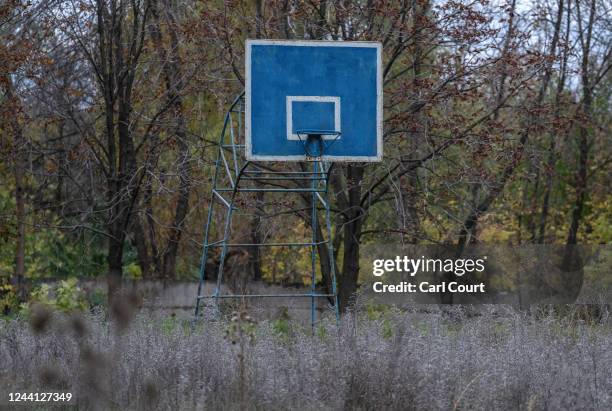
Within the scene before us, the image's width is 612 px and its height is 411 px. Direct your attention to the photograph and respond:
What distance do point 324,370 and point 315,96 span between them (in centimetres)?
548

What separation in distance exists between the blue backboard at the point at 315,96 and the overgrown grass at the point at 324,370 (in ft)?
13.0

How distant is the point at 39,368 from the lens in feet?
23.1

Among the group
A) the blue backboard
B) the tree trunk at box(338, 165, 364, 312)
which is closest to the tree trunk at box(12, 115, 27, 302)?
the blue backboard

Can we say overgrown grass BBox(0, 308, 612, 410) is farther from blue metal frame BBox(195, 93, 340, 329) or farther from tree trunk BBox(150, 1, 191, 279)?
tree trunk BBox(150, 1, 191, 279)

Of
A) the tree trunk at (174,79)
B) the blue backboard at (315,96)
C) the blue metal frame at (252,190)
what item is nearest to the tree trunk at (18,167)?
the tree trunk at (174,79)

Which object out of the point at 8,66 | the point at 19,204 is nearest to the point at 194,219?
the point at 19,204

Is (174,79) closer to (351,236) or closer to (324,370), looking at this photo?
(351,236)

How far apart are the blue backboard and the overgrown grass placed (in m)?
3.95

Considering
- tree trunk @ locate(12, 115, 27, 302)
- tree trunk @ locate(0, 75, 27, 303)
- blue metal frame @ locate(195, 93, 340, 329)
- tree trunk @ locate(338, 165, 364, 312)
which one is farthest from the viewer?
tree trunk @ locate(12, 115, 27, 302)

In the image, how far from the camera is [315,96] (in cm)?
1166

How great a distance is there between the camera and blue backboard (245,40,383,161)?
11.5 m

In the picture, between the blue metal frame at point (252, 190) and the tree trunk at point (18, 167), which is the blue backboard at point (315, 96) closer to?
the blue metal frame at point (252, 190)

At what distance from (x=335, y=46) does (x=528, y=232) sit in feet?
41.5

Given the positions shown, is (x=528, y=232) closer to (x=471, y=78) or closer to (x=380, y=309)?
(x=380, y=309)
